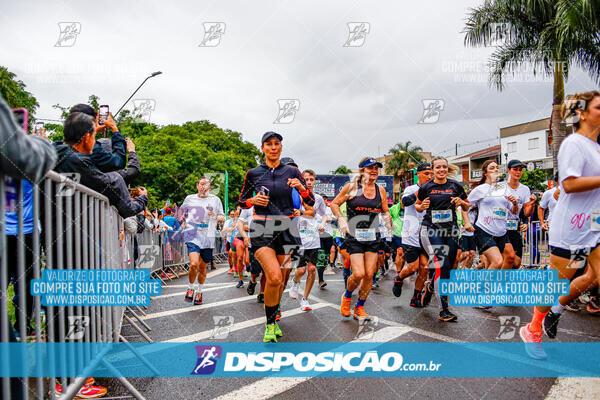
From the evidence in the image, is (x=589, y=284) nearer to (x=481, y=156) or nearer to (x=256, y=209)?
(x=256, y=209)

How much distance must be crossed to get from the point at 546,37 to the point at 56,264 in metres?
16.8

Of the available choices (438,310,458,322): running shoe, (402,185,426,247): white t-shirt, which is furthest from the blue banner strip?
(402,185,426,247): white t-shirt

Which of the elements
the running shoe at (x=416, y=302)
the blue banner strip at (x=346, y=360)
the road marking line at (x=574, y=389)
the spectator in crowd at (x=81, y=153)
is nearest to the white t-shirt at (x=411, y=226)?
the running shoe at (x=416, y=302)

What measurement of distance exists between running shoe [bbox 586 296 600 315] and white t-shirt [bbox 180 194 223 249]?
603cm

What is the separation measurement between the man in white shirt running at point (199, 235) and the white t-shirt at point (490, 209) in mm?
4548

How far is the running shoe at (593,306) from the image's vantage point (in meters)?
6.35

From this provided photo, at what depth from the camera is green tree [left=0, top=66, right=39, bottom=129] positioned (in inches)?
1005

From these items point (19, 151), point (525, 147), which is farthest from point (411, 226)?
point (525, 147)

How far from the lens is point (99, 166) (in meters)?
3.74

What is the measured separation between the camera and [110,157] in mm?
3830

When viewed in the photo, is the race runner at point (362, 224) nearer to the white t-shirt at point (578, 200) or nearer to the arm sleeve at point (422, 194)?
the arm sleeve at point (422, 194)

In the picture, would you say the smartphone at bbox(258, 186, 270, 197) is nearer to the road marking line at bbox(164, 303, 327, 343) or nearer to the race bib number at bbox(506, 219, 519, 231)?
the road marking line at bbox(164, 303, 327, 343)

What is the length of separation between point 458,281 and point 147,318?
15.4ft

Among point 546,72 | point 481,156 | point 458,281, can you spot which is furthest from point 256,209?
point 481,156
